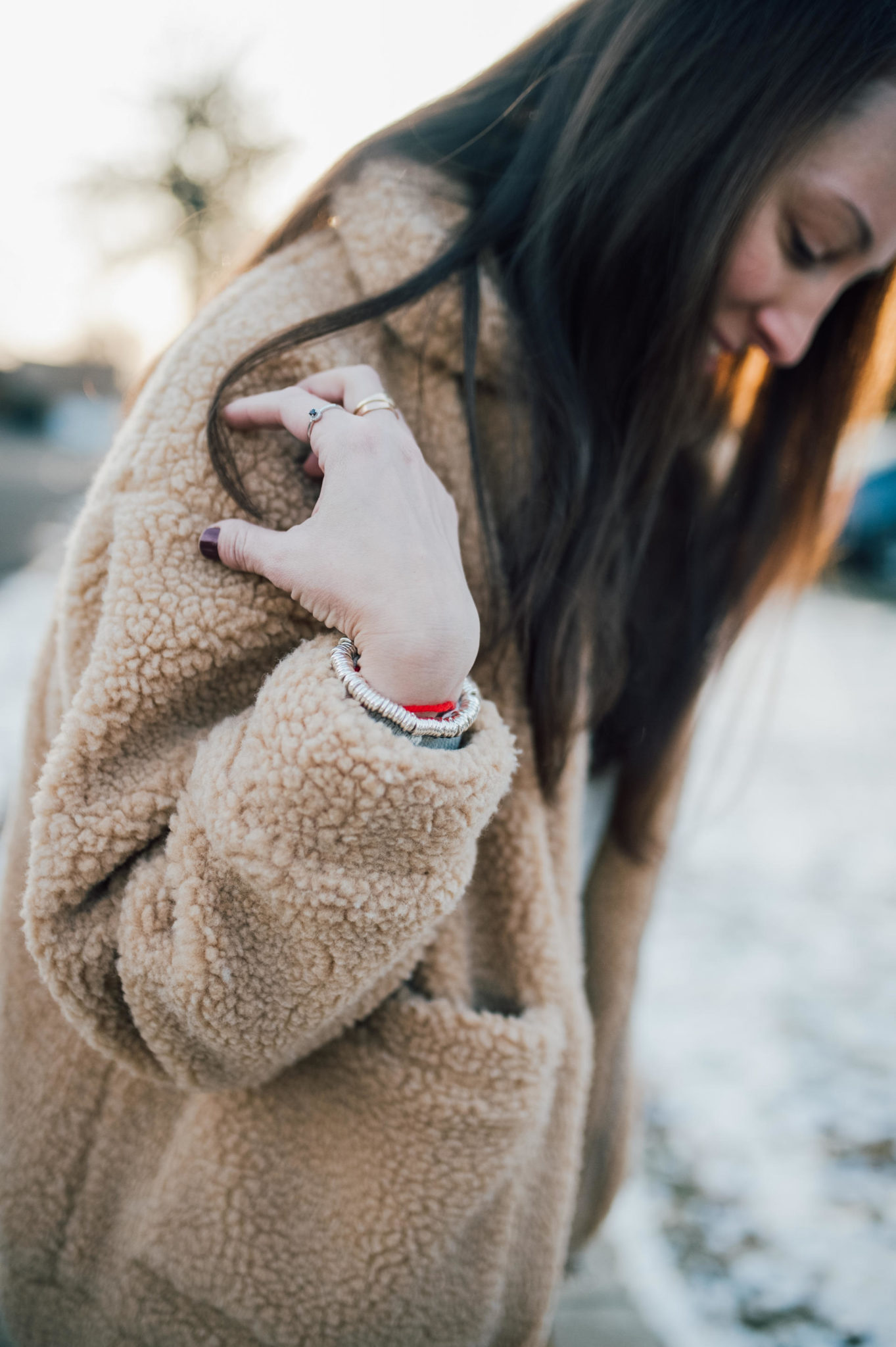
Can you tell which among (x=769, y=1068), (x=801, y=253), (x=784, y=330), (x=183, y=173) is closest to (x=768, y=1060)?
(x=769, y=1068)

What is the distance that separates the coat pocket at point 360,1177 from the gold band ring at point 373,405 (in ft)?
1.98

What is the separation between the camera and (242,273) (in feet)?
3.34

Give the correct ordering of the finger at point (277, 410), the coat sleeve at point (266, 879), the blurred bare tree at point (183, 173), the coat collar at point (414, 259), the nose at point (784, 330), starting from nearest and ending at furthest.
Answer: the coat sleeve at point (266, 879)
the finger at point (277, 410)
the coat collar at point (414, 259)
the nose at point (784, 330)
the blurred bare tree at point (183, 173)

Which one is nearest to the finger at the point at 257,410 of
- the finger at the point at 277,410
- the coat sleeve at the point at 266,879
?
the finger at the point at 277,410

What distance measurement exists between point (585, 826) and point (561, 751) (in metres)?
0.57

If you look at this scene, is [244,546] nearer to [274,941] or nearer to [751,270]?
[274,941]

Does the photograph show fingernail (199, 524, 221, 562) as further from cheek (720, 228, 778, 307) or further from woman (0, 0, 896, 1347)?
cheek (720, 228, 778, 307)

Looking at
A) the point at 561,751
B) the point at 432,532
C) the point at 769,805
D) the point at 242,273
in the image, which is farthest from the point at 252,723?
the point at 769,805

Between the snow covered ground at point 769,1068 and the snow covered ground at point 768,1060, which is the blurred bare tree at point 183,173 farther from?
the snow covered ground at point 769,1068

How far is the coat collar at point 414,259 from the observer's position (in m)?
0.89

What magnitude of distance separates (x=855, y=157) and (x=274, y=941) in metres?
1.13

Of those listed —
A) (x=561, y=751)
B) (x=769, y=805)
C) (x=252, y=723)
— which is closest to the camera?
(x=252, y=723)

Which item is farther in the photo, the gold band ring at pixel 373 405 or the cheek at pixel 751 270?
the cheek at pixel 751 270

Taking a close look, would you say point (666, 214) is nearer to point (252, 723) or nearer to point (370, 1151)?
point (252, 723)
